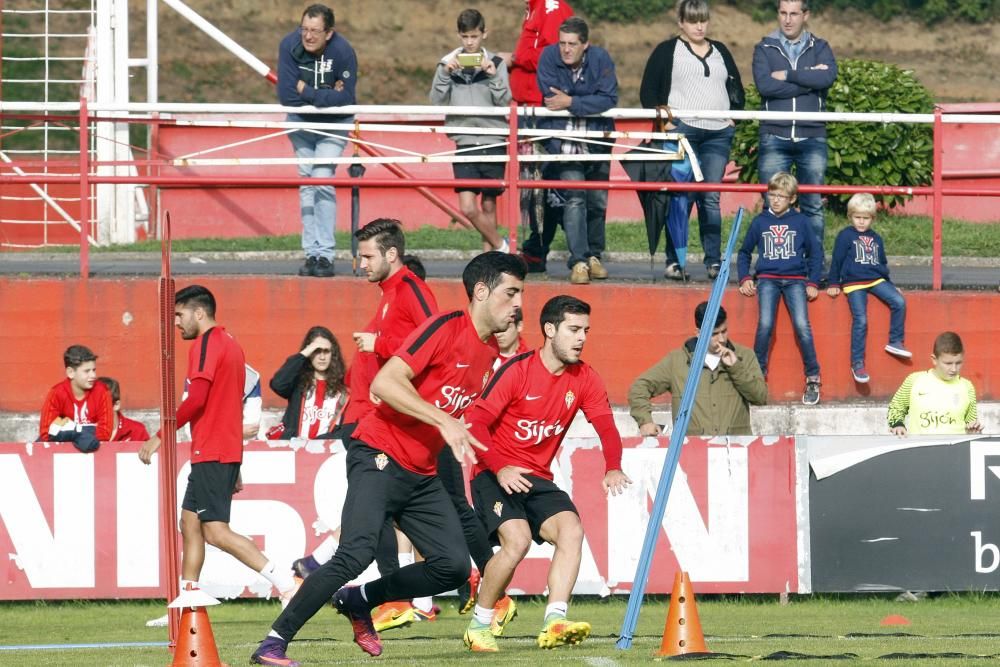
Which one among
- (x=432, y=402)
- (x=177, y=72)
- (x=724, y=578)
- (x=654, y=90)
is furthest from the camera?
(x=177, y=72)

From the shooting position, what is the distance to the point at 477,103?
48.3 ft

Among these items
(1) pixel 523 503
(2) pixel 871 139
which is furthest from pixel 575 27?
(2) pixel 871 139

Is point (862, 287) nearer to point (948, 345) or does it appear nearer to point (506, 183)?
point (948, 345)

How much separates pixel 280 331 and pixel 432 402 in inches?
237

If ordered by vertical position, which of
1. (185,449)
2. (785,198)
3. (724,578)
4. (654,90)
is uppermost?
(654,90)

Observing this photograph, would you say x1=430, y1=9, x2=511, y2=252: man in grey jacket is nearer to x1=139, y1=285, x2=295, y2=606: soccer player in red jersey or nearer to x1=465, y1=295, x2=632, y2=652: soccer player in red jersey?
x1=139, y1=285, x2=295, y2=606: soccer player in red jersey

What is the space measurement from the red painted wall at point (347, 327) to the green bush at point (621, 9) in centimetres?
3256

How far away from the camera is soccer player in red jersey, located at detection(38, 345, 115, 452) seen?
13.0m

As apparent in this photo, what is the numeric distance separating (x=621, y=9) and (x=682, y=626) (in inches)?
1549

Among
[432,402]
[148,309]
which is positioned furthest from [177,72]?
[432,402]

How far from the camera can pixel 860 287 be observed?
14.3 metres

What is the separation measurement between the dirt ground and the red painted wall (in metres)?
27.0

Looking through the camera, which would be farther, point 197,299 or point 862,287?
point 862,287

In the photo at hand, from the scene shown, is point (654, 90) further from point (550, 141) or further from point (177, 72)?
point (177, 72)
